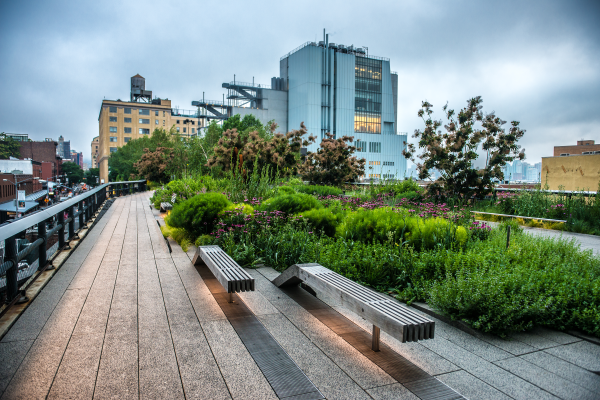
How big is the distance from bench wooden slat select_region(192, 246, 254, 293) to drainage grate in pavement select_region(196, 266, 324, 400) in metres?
0.30

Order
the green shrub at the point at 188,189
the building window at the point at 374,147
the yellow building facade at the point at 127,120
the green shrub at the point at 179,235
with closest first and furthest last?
the green shrub at the point at 179,235 → the green shrub at the point at 188,189 → the building window at the point at 374,147 → the yellow building facade at the point at 127,120

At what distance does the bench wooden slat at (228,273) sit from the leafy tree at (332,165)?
12.2 m

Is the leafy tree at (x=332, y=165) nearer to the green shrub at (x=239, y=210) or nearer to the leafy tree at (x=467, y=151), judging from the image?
the leafy tree at (x=467, y=151)

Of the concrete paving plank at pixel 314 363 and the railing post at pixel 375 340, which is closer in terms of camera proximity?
the concrete paving plank at pixel 314 363

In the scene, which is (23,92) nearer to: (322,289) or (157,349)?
(157,349)

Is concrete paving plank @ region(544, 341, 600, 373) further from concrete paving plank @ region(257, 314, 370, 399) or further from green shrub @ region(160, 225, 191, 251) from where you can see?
green shrub @ region(160, 225, 191, 251)

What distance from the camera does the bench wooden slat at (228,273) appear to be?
3.07 metres

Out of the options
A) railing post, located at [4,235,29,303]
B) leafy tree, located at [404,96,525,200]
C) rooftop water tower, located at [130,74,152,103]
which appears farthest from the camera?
rooftop water tower, located at [130,74,152,103]

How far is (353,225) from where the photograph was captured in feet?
18.5

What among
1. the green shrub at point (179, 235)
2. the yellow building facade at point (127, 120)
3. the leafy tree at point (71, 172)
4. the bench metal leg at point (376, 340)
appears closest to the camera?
the bench metal leg at point (376, 340)

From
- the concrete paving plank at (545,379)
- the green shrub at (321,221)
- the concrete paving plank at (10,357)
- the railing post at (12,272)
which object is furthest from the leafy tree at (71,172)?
the concrete paving plank at (545,379)

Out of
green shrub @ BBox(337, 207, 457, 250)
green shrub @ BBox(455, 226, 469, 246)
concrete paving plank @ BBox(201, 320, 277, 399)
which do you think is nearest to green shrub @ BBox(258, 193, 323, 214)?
green shrub @ BBox(337, 207, 457, 250)

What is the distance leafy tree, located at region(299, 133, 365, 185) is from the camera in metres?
16.0

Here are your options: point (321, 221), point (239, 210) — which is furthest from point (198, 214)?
point (321, 221)
